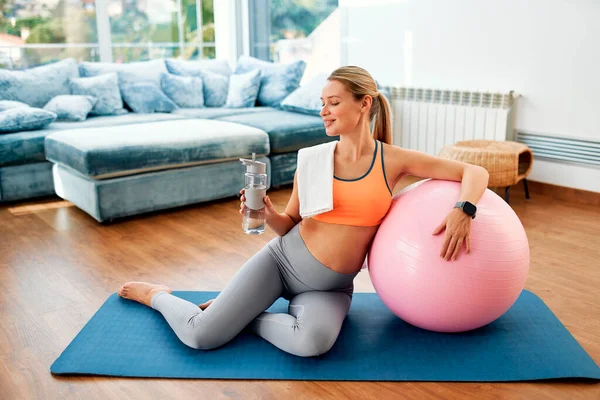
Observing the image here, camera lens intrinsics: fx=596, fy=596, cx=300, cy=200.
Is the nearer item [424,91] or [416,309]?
[416,309]

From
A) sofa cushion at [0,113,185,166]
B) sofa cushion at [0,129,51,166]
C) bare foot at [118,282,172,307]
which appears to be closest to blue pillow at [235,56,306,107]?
sofa cushion at [0,113,185,166]

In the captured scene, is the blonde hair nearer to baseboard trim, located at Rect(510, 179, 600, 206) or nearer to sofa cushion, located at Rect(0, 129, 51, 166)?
baseboard trim, located at Rect(510, 179, 600, 206)

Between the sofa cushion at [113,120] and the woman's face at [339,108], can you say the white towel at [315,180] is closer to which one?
the woman's face at [339,108]

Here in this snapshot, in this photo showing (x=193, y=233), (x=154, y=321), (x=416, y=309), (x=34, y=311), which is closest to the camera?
(x=416, y=309)

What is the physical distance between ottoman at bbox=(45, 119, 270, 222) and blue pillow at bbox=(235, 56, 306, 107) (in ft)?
3.59

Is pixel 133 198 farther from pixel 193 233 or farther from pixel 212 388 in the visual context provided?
pixel 212 388

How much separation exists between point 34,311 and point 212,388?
946mm

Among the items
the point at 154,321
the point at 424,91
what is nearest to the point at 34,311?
the point at 154,321

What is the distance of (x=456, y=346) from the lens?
1.97 metres

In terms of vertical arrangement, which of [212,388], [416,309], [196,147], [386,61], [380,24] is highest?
[380,24]

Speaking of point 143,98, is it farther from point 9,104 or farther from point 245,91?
point 9,104

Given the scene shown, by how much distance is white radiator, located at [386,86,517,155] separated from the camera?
402 centimetres

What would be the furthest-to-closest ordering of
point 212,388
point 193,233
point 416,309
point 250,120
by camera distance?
point 250,120 < point 193,233 < point 416,309 < point 212,388

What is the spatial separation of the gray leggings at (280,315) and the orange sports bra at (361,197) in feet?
0.53
